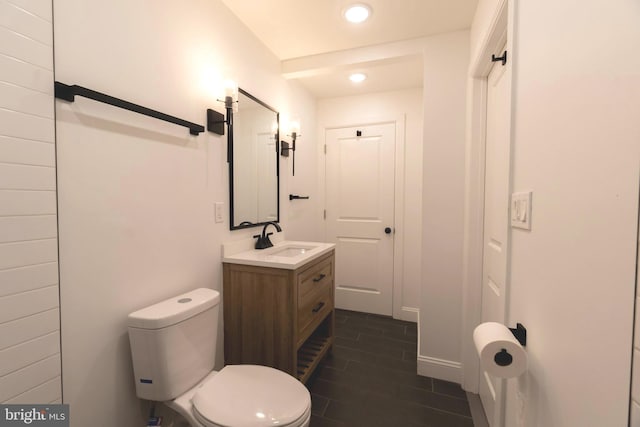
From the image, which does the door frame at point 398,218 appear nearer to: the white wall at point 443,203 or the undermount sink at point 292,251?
the white wall at point 443,203

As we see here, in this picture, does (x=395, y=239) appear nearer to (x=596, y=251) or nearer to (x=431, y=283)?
(x=431, y=283)

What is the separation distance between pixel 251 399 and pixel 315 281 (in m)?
0.87

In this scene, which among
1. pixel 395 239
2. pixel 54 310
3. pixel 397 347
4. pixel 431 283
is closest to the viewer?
pixel 54 310

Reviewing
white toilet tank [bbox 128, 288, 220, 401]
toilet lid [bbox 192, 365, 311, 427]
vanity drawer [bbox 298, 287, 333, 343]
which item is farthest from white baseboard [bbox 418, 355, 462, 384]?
white toilet tank [bbox 128, 288, 220, 401]

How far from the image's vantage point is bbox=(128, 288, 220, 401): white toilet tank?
112 cm

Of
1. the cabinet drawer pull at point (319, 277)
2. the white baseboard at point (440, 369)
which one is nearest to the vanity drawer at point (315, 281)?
the cabinet drawer pull at point (319, 277)

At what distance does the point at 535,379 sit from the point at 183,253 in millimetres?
1524

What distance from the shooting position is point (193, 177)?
1.51 metres

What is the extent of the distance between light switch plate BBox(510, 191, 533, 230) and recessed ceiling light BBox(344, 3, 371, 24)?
148 cm

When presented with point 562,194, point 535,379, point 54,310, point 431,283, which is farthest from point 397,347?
point 54,310

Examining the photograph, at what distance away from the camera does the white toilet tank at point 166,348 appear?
1.12m

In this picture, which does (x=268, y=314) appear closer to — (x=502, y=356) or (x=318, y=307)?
(x=318, y=307)

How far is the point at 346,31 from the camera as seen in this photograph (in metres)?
1.96

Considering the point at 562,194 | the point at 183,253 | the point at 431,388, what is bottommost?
the point at 431,388
